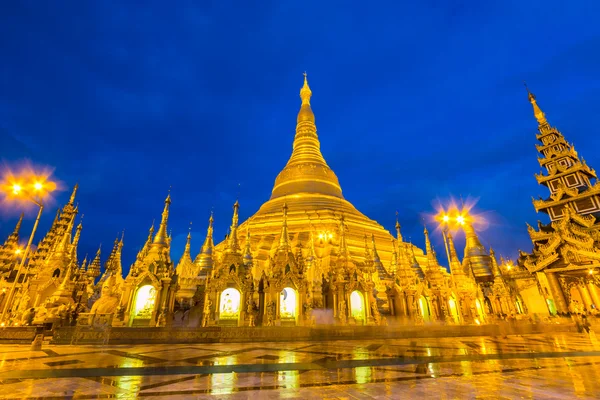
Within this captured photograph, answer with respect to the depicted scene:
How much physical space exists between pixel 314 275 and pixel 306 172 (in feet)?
83.9

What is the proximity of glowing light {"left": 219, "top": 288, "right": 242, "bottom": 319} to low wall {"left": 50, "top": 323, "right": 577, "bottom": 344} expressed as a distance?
3203 millimetres

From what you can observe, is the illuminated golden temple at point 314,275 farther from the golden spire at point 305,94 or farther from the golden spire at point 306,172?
the golden spire at point 305,94

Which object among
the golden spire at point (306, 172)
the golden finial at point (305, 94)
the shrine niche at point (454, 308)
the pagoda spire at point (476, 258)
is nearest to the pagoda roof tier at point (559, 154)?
the pagoda spire at point (476, 258)

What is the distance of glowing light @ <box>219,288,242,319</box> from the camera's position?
15.8m

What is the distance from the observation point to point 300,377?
5605 mm

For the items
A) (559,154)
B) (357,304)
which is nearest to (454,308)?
(357,304)

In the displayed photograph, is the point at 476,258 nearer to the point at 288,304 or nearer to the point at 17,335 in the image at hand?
the point at 288,304

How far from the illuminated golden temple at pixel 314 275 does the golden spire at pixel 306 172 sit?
9.0 inches

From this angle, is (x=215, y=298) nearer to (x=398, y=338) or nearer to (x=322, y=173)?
(x=398, y=338)

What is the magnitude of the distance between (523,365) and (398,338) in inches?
318

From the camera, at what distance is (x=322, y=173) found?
1788 inches

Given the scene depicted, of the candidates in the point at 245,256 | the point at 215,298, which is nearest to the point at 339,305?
the point at 215,298

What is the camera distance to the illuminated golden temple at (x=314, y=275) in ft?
52.6

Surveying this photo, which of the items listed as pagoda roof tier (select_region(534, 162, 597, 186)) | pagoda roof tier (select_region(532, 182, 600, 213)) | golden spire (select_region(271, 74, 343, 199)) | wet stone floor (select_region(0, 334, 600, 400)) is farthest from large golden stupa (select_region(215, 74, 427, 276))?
wet stone floor (select_region(0, 334, 600, 400))
